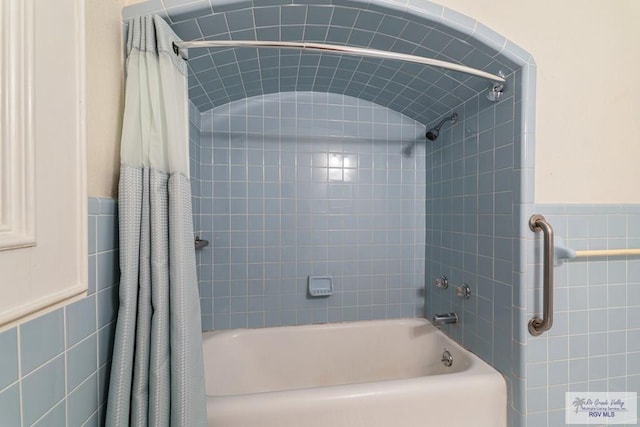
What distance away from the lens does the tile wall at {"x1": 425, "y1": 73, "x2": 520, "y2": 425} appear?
3.52ft

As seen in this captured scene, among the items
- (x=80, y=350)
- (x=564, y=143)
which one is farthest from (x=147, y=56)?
(x=564, y=143)

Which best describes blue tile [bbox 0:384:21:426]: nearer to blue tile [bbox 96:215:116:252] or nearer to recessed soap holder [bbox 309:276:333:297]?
blue tile [bbox 96:215:116:252]

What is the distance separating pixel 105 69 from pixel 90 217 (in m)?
0.41

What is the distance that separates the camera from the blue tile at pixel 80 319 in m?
0.59

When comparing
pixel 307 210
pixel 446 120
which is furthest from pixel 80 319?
pixel 446 120

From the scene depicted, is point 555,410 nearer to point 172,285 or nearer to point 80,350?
point 172,285

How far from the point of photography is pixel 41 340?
1.71 ft

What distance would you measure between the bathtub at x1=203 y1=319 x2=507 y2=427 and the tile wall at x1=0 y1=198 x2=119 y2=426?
384 mm

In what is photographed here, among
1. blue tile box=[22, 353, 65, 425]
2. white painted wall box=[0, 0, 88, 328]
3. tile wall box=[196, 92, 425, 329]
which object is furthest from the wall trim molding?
tile wall box=[196, 92, 425, 329]

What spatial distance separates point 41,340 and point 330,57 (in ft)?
4.63

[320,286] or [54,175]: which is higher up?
[54,175]

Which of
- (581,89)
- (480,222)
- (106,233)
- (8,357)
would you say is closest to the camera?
(8,357)

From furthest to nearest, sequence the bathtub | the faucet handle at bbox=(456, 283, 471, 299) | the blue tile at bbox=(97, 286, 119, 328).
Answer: the faucet handle at bbox=(456, 283, 471, 299) → the bathtub → the blue tile at bbox=(97, 286, 119, 328)

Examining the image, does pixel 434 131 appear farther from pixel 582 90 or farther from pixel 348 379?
pixel 348 379
